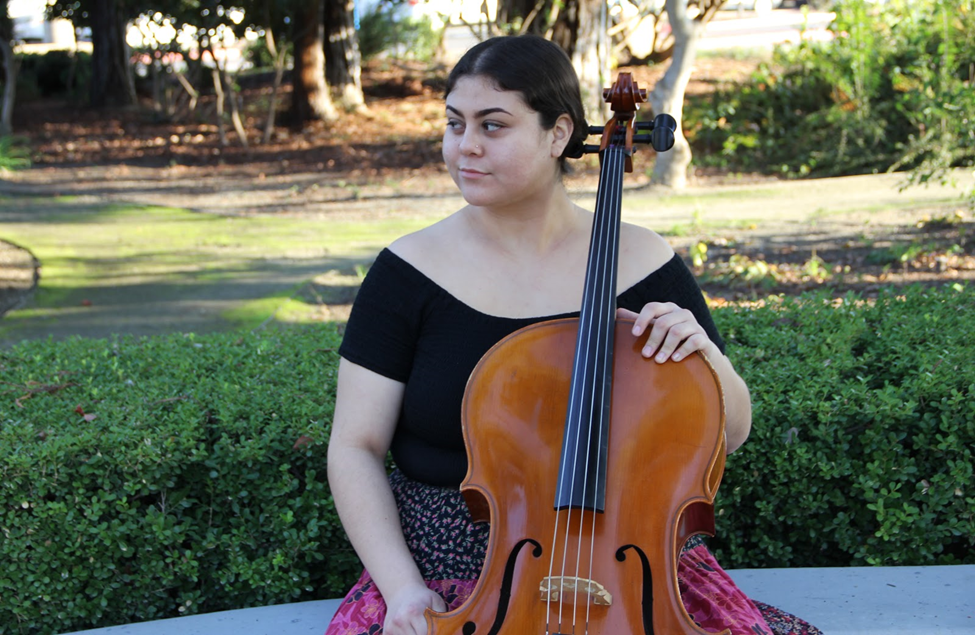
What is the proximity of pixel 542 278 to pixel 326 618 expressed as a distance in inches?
36.5

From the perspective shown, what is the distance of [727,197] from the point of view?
8.63 meters

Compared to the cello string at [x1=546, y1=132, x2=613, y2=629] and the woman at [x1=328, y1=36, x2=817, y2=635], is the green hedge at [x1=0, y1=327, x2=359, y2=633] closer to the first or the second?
the woman at [x1=328, y1=36, x2=817, y2=635]

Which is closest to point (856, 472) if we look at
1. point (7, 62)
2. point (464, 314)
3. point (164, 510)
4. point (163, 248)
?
point (464, 314)

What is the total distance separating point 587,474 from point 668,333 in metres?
0.28

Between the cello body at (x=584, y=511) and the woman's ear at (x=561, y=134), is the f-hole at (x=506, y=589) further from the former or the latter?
the woman's ear at (x=561, y=134)

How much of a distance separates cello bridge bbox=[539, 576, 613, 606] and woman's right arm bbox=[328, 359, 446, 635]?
0.28 metres

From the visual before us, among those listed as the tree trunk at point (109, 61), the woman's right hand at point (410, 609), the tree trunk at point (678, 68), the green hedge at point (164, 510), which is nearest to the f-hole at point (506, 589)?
the woman's right hand at point (410, 609)

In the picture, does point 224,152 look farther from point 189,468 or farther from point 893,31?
point 189,468

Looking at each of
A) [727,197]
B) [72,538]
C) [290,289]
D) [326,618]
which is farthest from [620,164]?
[727,197]

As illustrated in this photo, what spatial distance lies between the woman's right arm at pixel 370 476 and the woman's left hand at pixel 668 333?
0.52 metres

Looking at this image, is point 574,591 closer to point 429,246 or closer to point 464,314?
point 464,314

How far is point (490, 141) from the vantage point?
72.4 inches

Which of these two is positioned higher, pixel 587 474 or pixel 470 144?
pixel 470 144

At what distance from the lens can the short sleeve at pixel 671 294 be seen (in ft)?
6.41
